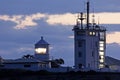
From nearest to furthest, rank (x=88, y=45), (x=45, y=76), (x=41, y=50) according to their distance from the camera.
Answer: (x=45, y=76) < (x=41, y=50) < (x=88, y=45)

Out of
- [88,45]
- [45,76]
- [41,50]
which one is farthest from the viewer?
[88,45]

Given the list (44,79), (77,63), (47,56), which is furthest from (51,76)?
(77,63)

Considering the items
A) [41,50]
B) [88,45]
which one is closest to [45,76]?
[41,50]

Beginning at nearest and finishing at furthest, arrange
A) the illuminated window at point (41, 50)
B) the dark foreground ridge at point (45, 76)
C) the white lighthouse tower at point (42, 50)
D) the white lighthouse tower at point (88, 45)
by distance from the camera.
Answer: the dark foreground ridge at point (45, 76), the white lighthouse tower at point (42, 50), the illuminated window at point (41, 50), the white lighthouse tower at point (88, 45)

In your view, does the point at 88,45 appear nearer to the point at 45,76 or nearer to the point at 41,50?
the point at 41,50

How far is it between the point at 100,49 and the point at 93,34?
8.99 ft

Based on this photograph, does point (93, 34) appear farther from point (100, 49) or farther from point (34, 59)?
point (34, 59)

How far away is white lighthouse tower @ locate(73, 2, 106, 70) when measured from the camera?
8469 centimetres

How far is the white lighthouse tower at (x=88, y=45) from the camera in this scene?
8469 cm

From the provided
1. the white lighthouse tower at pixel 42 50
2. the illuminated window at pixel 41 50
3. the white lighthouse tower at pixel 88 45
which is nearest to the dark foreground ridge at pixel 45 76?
the white lighthouse tower at pixel 42 50

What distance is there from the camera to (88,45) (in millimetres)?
85875

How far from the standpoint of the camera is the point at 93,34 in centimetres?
8669

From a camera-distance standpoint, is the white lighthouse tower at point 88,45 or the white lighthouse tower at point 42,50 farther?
the white lighthouse tower at point 88,45

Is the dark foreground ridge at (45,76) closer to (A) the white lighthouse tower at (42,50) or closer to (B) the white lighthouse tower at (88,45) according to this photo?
(A) the white lighthouse tower at (42,50)
